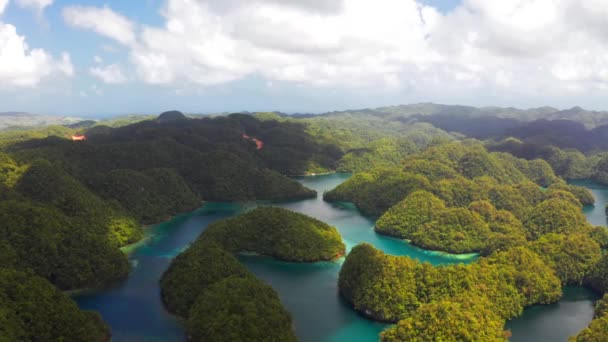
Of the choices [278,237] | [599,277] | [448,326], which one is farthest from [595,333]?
[278,237]

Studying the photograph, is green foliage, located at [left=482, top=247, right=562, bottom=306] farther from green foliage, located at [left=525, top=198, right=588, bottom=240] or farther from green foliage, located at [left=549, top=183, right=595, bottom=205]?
green foliage, located at [left=549, top=183, right=595, bottom=205]

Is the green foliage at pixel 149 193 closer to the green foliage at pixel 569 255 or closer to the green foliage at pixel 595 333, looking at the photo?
the green foliage at pixel 569 255

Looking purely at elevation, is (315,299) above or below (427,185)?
below

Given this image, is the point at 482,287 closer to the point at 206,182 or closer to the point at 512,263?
the point at 512,263

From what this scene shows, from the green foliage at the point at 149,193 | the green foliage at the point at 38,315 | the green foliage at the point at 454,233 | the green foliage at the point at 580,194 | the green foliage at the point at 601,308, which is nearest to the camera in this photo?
the green foliage at the point at 38,315

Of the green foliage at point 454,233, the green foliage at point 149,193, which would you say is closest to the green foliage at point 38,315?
the green foliage at point 149,193

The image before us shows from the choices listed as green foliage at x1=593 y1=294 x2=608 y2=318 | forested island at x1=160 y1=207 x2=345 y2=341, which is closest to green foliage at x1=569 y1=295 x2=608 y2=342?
green foliage at x1=593 y1=294 x2=608 y2=318

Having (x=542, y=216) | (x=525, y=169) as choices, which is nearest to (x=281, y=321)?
(x=542, y=216)
